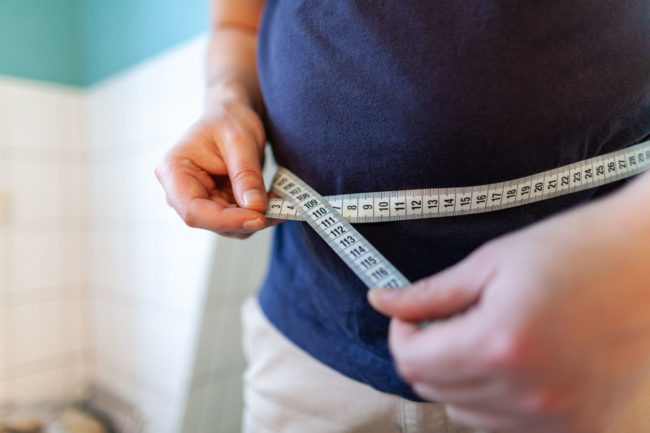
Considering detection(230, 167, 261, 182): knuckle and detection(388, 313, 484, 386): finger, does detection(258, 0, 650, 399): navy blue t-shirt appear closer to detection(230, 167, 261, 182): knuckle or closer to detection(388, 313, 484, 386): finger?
detection(230, 167, 261, 182): knuckle

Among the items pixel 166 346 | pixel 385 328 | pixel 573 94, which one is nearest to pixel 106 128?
pixel 166 346

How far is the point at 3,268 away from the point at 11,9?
3.61ft

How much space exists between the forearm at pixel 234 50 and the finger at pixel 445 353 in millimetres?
559

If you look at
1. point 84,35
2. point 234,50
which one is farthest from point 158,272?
point 84,35

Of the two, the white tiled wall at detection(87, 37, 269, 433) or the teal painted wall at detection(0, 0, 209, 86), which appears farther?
the teal painted wall at detection(0, 0, 209, 86)

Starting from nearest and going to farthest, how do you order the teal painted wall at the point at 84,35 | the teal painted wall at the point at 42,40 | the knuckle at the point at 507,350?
the knuckle at the point at 507,350 → the teal painted wall at the point at 84,35 → the teal painted wall at the point at 42,40

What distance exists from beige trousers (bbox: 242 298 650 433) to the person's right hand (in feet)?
0.76

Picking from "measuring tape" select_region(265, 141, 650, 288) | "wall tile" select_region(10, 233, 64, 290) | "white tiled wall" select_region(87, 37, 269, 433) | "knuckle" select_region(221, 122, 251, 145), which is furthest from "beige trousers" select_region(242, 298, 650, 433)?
"wall tile" select_region(10, 233, 64, 290)

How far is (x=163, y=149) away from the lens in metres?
1.62

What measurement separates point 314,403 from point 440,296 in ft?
1.43

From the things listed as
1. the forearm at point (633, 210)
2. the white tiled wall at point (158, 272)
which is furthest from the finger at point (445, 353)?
the white tiled wall at point (158, 272)

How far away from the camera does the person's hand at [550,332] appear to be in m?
0.27

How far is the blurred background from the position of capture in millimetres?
1485

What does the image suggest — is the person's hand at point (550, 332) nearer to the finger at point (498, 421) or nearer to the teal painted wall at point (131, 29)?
the finger at point (498, 421)
